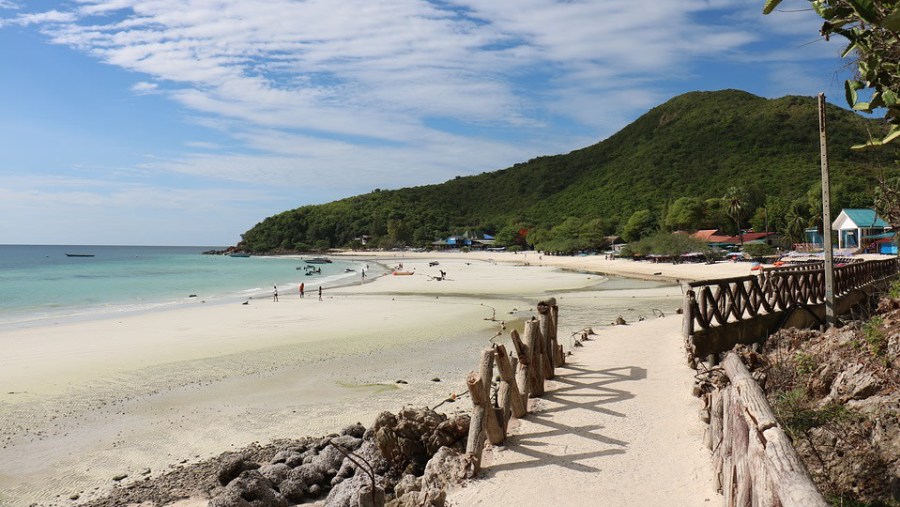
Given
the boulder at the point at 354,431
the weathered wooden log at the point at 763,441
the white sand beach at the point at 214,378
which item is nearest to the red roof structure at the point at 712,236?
the white sand beach at the point at 214,378

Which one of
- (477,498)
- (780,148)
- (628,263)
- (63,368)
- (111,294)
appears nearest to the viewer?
(477,498)

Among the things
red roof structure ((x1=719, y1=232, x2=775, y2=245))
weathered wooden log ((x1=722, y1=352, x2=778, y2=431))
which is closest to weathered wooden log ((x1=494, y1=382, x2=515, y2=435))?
weathered wooden log ((x1=722, y1=352, x2=778, y2=431))

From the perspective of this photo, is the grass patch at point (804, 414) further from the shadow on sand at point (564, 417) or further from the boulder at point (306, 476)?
the boulder at point (306, 476)

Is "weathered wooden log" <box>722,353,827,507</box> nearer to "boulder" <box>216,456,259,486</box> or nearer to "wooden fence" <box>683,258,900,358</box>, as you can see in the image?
"boulder" <box>216,456,259,486</box>

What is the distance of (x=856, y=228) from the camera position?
5153cm

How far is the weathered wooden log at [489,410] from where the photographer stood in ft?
21.6

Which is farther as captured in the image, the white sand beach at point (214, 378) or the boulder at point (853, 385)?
the white sand beach at point (214, 378)

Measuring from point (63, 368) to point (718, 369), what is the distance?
15884mm

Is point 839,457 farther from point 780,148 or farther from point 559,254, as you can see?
point 780,148

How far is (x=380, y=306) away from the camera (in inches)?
1139

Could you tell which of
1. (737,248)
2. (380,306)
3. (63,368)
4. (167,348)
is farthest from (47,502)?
(737,248)

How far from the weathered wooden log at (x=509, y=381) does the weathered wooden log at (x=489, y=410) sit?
12.3 inches

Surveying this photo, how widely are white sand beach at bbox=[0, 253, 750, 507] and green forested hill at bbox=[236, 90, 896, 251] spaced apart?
5194 centimetres

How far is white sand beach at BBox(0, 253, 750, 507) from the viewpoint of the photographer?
8719 mm
